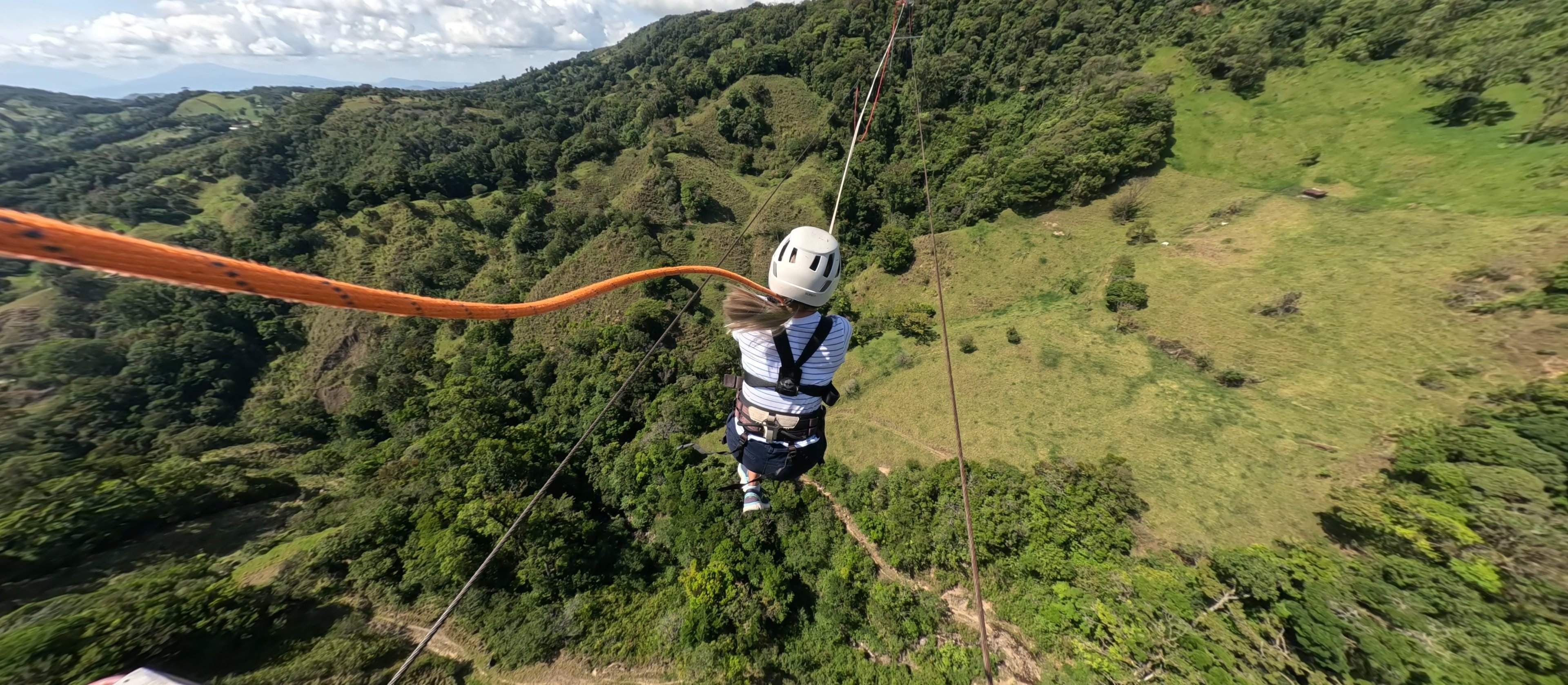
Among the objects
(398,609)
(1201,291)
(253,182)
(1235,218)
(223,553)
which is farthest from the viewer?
(253,182)

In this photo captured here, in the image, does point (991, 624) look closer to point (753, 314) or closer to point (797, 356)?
point (797, 356)

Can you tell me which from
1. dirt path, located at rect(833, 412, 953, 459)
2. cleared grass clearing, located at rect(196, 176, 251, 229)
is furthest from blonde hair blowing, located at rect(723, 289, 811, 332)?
cleared grass clearing, located at rect(196, 176, 251, 229)

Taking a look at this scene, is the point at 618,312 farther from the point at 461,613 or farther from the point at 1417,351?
the point at 1417,351

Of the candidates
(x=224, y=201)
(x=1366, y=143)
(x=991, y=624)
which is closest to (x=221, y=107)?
(x=224, y=201)

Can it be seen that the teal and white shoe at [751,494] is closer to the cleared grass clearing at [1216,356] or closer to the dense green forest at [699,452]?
the dense green forest at [699,452]

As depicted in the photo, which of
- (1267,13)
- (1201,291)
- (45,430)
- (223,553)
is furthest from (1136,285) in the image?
(45,430)

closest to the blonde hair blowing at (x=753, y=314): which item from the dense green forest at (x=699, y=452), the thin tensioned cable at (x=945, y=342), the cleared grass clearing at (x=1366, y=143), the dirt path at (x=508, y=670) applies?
the thin tensioned cable at (x=945, y=342)
